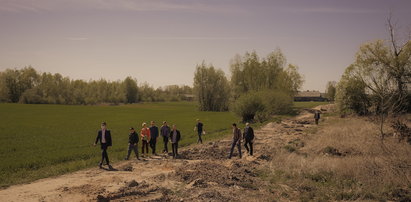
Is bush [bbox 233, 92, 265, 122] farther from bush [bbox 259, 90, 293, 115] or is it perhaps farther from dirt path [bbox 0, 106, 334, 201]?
dirt path [bbox 0, 106, 334, 201]

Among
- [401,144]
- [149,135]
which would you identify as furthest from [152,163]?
[401,144]

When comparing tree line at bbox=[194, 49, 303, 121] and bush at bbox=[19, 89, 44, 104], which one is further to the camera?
bush at bbox=[19, 89, 44, 104]

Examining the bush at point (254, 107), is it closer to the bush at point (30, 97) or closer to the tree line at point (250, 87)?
the tree line at point (250, 87)

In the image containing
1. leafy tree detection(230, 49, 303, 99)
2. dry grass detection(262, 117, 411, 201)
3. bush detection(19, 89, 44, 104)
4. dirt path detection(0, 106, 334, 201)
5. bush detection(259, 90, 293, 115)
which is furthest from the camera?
bush detection(19, 89, 44, 104)

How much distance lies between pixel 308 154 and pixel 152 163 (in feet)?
29.3

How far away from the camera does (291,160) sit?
14570mm

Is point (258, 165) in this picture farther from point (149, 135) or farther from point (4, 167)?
point (4, 167)

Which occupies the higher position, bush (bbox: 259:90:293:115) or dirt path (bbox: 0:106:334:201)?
bush (bbox: 259:90:293:115)

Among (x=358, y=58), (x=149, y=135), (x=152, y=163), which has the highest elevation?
(x=358, y=58)

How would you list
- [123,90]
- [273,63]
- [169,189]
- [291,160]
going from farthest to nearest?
[123,90], [273,63], [291,160], [169,189]

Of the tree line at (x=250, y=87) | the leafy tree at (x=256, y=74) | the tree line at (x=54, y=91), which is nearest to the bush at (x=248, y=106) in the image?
the tree line at (x=250, y=87)

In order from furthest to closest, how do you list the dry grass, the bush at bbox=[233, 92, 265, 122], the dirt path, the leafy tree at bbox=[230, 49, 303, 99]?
the leafy tree at bbox=[230, 49, 303, 99]
the bush at bbox=[233, 92, 265, 122]
the dry grass
the dirt path

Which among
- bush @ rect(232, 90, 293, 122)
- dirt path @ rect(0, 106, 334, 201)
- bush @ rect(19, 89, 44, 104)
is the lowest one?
dirt path @ rect(0, 106, 334, 201)

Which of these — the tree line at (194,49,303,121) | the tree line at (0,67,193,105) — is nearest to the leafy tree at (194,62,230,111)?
the tree line at (194,49,303,121)
